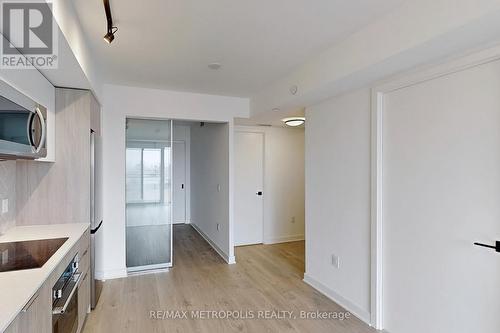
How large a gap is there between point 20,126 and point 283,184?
4.42 m

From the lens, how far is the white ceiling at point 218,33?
1986 mm

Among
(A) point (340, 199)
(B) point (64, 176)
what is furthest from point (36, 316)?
(A) point (340, 199)

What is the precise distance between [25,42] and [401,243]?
3.13 metres

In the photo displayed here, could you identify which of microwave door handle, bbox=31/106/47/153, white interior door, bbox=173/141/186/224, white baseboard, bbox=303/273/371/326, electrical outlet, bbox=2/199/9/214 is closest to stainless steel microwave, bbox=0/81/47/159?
microwave door handle, bbox=31/106/47/153

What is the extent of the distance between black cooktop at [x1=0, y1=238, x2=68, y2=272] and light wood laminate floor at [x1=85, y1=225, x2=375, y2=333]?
41.4 inches

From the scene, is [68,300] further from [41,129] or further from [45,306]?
[41,129]

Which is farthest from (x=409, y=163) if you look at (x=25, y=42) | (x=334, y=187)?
(x=25, y=42)

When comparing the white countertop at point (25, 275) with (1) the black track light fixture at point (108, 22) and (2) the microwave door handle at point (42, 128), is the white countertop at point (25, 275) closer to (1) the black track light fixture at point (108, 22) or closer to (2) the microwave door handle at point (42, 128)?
(2) the microwave door handle at point (42, 128)

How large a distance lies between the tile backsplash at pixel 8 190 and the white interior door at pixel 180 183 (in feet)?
15.6

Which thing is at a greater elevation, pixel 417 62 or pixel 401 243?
pixel 417 62

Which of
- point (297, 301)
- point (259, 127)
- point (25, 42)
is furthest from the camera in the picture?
point (259, 127)

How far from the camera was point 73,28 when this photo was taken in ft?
6.43

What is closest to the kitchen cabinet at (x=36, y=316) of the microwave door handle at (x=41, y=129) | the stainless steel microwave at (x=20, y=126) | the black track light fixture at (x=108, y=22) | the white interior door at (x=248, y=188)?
the stainless steel microwave at (x=20, y=126)

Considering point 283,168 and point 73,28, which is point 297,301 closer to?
point 283,168
